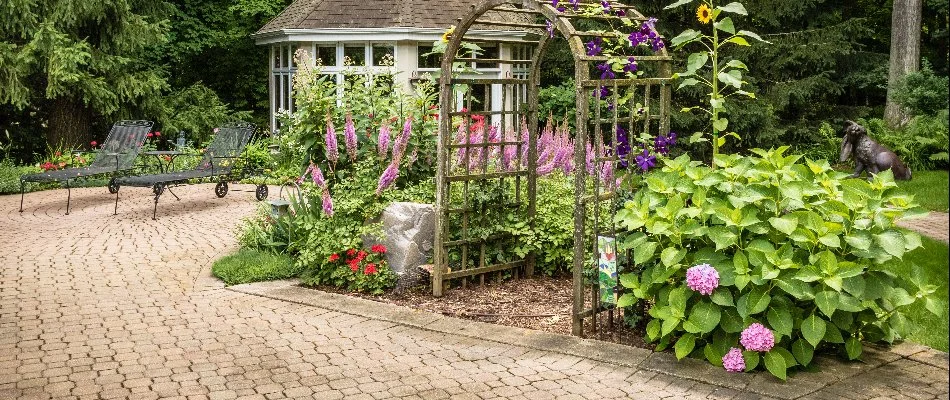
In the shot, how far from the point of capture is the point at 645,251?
194 inches

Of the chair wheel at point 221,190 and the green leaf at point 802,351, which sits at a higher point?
the chair wheel at point 221,190

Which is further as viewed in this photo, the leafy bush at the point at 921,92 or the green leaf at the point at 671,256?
the leafy bush at the point at 921,92

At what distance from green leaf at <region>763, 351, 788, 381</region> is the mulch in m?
0.78

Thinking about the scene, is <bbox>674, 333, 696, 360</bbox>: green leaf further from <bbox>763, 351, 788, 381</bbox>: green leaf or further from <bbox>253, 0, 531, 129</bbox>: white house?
<bbox>253, 0, 531, 129</bbox>: white house

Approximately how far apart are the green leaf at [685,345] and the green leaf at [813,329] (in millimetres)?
549

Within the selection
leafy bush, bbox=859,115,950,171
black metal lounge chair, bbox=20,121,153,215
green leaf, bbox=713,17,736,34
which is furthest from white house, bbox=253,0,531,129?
green leaf, bbox=713,17,736,34

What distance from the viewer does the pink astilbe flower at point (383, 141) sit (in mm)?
6746

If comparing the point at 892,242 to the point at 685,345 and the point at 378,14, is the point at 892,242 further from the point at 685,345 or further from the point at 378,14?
the point at 378,14

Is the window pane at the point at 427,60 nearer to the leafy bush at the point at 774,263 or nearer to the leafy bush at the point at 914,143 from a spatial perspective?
the leafy bush at the point at 914,143

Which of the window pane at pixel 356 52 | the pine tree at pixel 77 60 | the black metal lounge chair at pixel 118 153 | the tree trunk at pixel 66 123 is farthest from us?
the window pane at pixel 356 52

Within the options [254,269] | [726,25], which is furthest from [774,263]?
[254,269]

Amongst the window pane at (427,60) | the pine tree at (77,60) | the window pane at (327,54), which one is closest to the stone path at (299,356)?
the pine tree at (77,60)

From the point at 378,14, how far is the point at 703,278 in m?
13.0

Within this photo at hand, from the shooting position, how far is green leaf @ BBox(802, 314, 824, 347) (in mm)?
4508
